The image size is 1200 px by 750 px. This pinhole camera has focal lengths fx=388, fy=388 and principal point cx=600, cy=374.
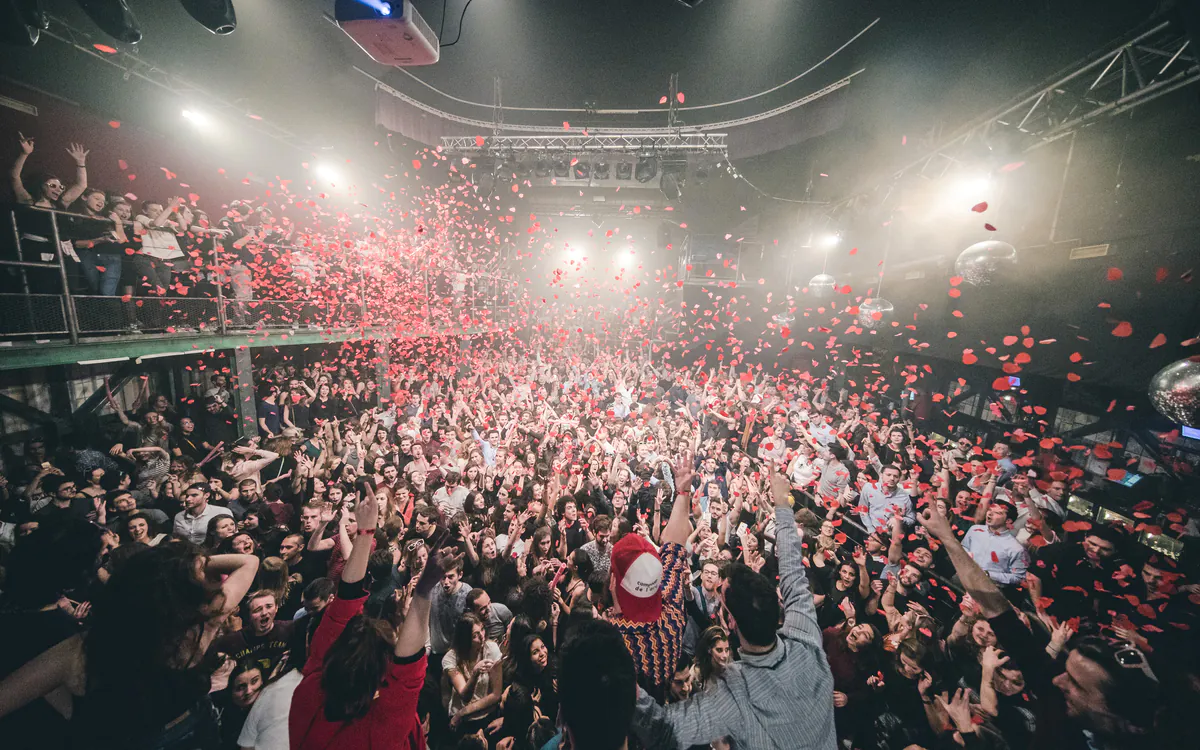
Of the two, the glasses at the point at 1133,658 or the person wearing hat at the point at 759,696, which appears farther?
the glasses at the point at 1133,658

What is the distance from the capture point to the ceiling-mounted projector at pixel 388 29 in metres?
3.00

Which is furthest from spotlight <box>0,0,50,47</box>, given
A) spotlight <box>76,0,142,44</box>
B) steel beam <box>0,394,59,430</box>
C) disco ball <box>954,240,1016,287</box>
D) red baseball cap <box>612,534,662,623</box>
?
disco ball <box>954,240,1016,287</box>

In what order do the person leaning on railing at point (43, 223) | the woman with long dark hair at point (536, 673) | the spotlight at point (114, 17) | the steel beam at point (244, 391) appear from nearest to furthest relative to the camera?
the woman with long dark hair at point (536, 673), the spotlight at point (114, 17), the person leaning on railing at point (43, 223), the steel beam at point (244, 391)

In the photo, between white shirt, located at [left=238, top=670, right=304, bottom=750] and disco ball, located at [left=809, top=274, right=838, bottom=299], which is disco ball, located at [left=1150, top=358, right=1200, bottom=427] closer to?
disco ball, located at [left=809, top=274, right=838, bottom=299]

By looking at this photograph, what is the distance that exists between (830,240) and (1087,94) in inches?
242

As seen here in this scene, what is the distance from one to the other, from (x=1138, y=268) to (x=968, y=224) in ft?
7.17

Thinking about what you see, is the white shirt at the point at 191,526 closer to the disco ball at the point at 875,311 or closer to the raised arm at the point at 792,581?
the raised arm at the point at 792,581

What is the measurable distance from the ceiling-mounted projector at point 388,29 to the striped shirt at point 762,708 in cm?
453

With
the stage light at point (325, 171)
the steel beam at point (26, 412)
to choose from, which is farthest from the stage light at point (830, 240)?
the steel beam at point (26, 412)

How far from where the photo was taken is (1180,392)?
9.68 ft

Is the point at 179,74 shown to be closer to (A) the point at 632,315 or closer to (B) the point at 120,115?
(B) the point at 120,115

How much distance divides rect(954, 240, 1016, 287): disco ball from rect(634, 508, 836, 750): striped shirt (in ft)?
16.7

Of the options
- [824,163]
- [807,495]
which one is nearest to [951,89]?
[824,163]

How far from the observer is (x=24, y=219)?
18.5ft
